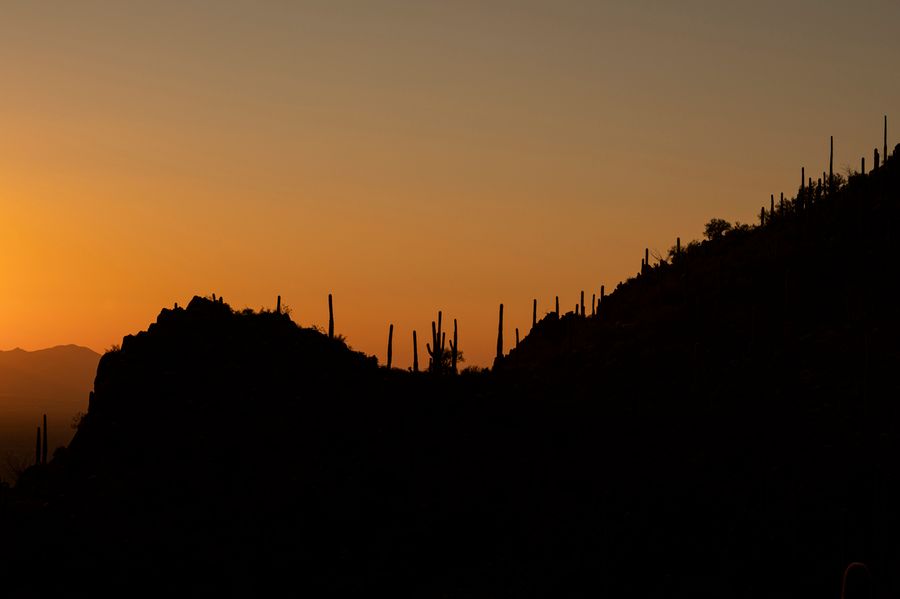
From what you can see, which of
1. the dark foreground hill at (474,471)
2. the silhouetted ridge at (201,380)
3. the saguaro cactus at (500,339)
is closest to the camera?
the dark foreground hill at (474,471)

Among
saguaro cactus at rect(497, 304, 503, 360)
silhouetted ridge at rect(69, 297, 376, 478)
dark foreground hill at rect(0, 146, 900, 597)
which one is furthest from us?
saguaro cactus at rect(497, 304, 503, 360)

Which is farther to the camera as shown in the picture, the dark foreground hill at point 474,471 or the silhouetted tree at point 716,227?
the silhouetted tree at point 716,227

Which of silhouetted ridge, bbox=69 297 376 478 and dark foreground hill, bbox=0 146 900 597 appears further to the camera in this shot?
silhouetted ridge, bbox=69 297 376 478

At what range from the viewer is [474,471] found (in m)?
49.9

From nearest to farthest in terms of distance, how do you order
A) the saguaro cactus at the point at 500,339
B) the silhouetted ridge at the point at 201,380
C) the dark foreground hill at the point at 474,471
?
the dark foreground hill at the point at 474,471 < the silhouetted ridge at the point at 201,380 < the saguaro cactus at the point at 500,339

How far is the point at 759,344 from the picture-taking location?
63406mm

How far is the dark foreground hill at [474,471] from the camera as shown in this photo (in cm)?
4150

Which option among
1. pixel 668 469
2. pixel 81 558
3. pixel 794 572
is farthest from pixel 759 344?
pixel 81 558

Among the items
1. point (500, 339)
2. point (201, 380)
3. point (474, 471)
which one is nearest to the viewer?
point (474, 471)

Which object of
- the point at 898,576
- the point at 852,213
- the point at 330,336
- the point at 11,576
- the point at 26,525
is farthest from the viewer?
the point at 852,213

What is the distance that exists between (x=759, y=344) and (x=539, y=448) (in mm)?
17572

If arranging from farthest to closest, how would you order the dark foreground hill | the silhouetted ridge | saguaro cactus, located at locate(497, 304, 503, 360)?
saguaro cactus, located at locate(497, 304, 503, 360) < the silhouetted ridge < the dark foreground hill

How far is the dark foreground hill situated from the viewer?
136 ft

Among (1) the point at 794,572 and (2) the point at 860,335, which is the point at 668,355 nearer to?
(2) the point at 860,335
